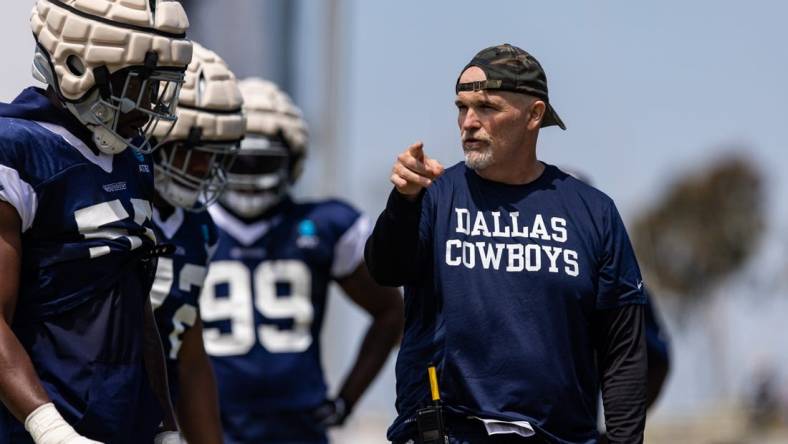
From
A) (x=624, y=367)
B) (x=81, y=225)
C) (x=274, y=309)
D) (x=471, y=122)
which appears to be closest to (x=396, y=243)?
(x=471, y=122)

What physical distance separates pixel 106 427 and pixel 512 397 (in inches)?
43.2

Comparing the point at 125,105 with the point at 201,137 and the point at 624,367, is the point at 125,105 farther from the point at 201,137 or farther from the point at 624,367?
the point at 624,367

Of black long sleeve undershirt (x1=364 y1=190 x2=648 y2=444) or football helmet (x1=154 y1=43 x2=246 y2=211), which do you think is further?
football helmet (x1=154 y1=43 x2=246 y2=211)

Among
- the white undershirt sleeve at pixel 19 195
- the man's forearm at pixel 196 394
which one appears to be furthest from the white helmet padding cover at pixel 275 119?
the white undershirt sleeve at pixel 19 195

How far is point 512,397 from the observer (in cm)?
441

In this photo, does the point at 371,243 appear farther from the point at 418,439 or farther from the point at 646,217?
the point at 646,217

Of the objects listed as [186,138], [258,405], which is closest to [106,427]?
[186,138]

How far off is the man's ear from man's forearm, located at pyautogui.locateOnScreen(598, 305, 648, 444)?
22.5 inches

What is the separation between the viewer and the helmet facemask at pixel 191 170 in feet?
17.8

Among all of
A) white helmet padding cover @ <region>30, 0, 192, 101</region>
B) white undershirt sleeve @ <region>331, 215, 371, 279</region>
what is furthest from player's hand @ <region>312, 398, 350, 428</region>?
white helmet padding cover @ <region>30, 0, 192, 101</region>

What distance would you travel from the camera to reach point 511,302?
4445mm

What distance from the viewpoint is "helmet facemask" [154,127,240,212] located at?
5.43 meters

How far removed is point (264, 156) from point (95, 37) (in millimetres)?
2704

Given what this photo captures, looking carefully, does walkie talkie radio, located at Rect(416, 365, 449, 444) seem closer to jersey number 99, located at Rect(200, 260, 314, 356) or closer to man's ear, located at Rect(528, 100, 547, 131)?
man's ear, located at Rect(528, 100, 547, 131)
